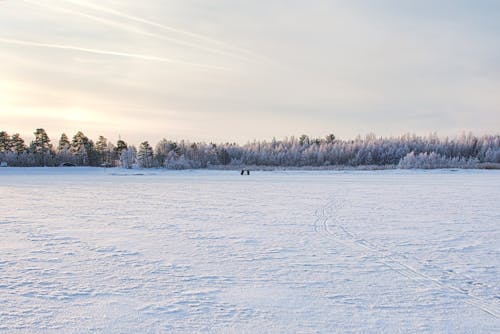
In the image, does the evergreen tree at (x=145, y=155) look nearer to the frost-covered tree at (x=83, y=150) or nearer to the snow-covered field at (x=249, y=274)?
the frost-covered tree at (x=83, y=150)

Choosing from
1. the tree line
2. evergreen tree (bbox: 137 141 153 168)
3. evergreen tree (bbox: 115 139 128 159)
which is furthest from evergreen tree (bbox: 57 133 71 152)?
evergreen tree (bbox: 137 141 153 168)

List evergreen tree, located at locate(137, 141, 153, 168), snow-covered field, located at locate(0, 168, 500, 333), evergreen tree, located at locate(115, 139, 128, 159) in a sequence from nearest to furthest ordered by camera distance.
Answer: snow-covered field, located at locate(0, 168, 500, 333) → evergreen tree, located at locate(137, 141, 153, 168) → evergreen tree, located at locate(115, 139, 128, 159)

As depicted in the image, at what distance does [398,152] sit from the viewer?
9794cm

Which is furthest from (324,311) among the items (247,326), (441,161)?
(441,161)

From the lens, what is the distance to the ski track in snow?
16.1 ft

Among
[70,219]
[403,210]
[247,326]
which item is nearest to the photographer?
[247,326]

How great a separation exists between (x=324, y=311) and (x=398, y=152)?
98775mm

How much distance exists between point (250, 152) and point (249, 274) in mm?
107229

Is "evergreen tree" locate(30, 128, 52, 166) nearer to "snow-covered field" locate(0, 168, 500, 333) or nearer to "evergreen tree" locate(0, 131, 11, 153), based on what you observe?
"evergreen tree" locate(0, 131, 11, 153)

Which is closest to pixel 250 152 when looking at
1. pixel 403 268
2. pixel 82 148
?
pixel 82 148

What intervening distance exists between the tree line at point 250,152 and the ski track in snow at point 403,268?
6212cm

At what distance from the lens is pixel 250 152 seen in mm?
113250

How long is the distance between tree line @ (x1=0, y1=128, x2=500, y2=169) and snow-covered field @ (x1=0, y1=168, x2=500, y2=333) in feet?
203

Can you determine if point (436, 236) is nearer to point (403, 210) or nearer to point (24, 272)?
point (403, 210)
